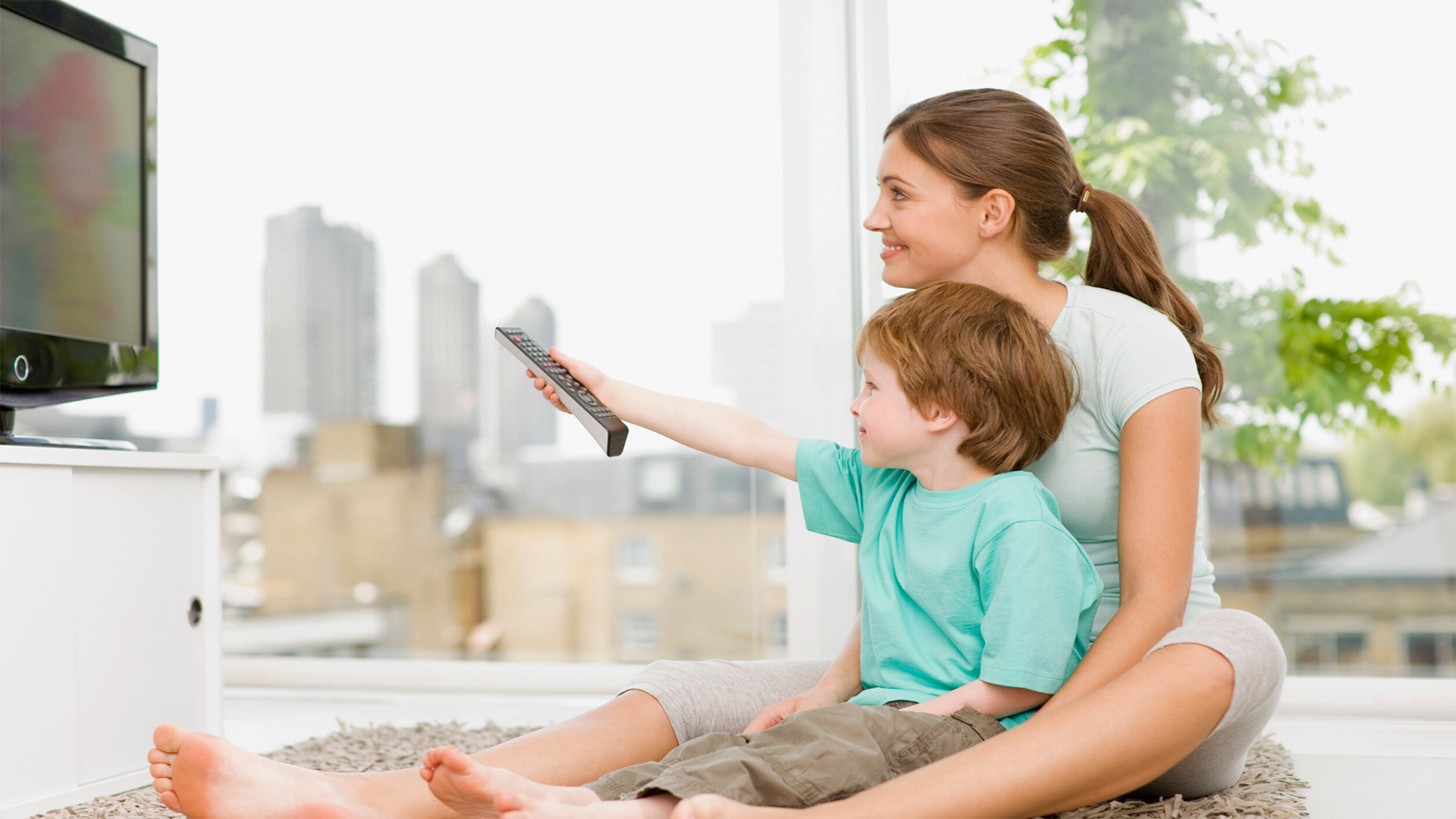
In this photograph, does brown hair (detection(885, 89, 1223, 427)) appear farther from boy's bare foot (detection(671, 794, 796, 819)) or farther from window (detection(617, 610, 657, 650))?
window (detection(617, 610, 657, 650))

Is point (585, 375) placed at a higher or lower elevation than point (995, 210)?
lower

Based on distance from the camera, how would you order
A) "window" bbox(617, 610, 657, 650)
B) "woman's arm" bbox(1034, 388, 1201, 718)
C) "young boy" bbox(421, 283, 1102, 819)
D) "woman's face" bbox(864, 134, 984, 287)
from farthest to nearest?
"window" bbox(617, 610, 657, 650) < "woman's face" bbox(864, 134, 984, 287) < "woman's arm" bbox(1034, 388, 1201, 718) < "young boy" bbox(421, 283, 1102, 819)

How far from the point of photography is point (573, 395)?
1114 millimetres

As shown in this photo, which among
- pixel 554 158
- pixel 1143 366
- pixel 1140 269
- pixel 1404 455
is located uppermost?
pixel 554 158

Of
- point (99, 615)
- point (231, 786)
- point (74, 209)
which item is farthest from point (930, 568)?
point (74, 209)

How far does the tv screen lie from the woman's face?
3.20ft

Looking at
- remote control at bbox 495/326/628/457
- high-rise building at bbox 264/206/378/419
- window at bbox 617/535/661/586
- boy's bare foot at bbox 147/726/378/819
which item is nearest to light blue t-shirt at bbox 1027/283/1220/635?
remote control at bbox 495/326/628/457

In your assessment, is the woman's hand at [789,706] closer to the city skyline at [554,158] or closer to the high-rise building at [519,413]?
the city skyline at [554,158]

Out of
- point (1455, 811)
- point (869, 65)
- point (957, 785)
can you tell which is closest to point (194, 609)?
point (957, 785)

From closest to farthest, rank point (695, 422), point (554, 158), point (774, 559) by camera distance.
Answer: point (695, 422)
point (774, 559)
point (554, 158)

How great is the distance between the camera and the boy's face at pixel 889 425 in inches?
40.0

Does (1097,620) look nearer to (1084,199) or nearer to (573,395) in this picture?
(1084,199)

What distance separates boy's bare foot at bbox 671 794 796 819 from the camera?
0.72 metres

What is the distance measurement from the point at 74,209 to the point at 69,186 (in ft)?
0.09
